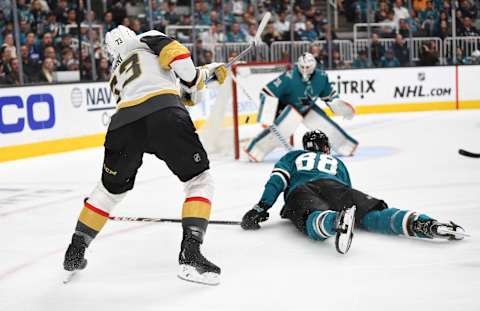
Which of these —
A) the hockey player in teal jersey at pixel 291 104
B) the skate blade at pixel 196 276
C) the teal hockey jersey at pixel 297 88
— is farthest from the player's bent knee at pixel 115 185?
the teal hockey jersey at pixel 297 88

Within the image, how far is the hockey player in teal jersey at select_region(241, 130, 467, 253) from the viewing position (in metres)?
3.70

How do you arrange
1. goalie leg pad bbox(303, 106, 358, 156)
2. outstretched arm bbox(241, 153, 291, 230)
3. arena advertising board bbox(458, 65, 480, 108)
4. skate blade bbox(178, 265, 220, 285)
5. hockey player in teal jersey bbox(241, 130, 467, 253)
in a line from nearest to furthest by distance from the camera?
skate blade bbox(178, 265, 220, 285) < hockey player in teal jersey bbox(241, 130, 467, 253) < outstretched arm bbox(241, 153, 291, 230) < goalie leg pad bbox(303, 106, 358, 156) < arena advertising board bbox(458, 65, 480, 108)

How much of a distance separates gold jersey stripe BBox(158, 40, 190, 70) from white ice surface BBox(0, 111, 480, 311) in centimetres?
89

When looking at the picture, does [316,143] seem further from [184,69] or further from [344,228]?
[184,69]

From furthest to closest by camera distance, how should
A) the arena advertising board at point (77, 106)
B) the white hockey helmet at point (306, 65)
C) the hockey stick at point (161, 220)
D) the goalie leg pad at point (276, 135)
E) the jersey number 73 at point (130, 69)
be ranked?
1. the arena advertising board at point (77, 106)
2. the goalie leg pad at point (276, 135)
3. the white hockey helmet at point (306, 65)
4. the hockey stick at point (161, 220)
5. the jersey number 73 at point (130, 69)

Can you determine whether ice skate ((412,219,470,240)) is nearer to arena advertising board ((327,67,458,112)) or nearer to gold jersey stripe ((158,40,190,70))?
gold jersey stripe ((158,40,190,70))

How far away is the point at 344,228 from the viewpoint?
137 inches

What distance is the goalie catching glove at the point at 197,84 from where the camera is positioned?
3502mm

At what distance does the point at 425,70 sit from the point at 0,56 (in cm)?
719

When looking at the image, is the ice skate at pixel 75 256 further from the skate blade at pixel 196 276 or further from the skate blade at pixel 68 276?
the skate blade at pixel 196 276

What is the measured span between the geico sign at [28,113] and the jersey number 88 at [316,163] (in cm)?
471

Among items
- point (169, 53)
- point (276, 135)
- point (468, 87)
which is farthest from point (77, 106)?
point (468, 87)

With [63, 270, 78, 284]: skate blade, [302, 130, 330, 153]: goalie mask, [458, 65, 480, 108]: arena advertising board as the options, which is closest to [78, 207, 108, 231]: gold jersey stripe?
[63, 270, 78, 284]: skate blade

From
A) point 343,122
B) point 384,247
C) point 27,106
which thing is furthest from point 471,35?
point 384,247
